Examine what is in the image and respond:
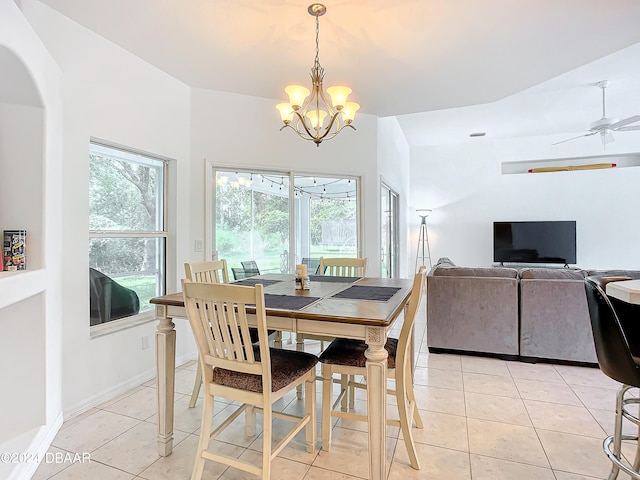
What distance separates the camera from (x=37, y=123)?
2.07 metres

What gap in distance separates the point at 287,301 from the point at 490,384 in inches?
77.9

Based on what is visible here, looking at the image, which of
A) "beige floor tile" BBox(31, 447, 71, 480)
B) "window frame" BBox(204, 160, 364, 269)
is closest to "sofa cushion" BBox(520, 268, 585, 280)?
"window frame" BBox(204, 160, 364, 269)

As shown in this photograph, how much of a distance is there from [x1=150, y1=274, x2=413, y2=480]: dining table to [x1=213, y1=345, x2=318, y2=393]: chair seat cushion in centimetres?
22

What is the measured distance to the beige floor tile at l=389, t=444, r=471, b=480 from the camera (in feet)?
5.83

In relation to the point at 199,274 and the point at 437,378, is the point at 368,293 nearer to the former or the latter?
the point at 199,274

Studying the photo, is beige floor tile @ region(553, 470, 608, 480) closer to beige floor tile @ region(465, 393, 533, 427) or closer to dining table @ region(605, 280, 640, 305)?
beige floor tile @ region(465, 393, 533, 427)

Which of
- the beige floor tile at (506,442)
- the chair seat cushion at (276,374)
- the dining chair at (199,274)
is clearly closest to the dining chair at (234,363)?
the chair seat cushion at (276,374)

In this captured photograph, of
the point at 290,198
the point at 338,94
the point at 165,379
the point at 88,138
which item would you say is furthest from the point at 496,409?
the point at 88,138

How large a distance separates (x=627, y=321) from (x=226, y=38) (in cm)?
301

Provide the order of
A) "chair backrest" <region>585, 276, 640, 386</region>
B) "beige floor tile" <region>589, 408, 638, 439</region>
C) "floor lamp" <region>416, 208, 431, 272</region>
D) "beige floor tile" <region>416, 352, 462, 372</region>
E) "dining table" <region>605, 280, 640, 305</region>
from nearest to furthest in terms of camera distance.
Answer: "dining table" <region>605, 280, 640, 305</region> → "chair backrest" <region>585, 276, 640, 386</region> → "beige floor tile" <region>589, 408, 638, 439</region> → "beige floor tile" <region>416, 352, 462, 372</region> → "floor lamp" <region>416, 208, 431, 272</region>

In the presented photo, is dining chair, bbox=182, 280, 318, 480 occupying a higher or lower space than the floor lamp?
lower

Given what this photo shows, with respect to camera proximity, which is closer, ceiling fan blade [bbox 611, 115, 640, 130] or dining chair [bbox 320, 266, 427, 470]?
dining chair [bbox 320, 266, 427, 470]

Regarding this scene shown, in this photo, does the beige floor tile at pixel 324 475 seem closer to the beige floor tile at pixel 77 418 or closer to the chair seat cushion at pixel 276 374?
the chair seat cushion at pixel 276 374

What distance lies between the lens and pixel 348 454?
77.4 inches
